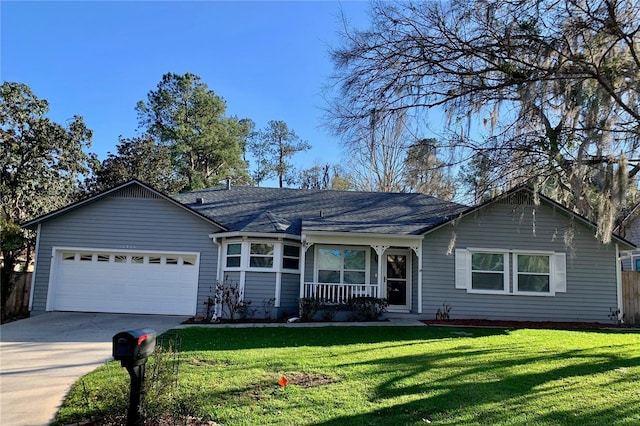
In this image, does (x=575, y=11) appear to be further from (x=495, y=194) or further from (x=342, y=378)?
(x=342, y=378)

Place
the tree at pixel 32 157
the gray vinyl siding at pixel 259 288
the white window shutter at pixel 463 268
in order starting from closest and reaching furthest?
the gray vinyl siding at pixel 259 288, the white window shutter at pixel 463 268, the tree at pixel 32 157

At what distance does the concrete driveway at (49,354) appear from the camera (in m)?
4.75

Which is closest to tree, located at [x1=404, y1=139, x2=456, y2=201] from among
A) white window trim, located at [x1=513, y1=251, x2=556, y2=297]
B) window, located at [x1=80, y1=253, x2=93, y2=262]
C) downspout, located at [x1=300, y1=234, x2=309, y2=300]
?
downspout, located at [x1=300, y1=234, x2=309, y2=300]

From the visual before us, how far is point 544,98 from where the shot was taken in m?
7.71

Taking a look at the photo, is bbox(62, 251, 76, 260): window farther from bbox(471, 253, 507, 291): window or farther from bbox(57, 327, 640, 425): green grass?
bbox(471, 253, 507, 291): window

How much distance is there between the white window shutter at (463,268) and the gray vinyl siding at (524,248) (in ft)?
0.49

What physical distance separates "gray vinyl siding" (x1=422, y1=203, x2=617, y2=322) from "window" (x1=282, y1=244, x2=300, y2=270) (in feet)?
12.9

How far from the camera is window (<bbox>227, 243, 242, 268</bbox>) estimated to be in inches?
505

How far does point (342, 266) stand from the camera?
13.6 metres

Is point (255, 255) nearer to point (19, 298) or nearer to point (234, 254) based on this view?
point (234, 254)

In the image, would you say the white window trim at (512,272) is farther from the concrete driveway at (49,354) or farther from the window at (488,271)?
the concrete driveway at (49,354)

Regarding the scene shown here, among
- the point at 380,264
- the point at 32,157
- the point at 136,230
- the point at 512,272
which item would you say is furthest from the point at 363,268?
the point at 32,157

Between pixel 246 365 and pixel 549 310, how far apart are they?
10.5 meters

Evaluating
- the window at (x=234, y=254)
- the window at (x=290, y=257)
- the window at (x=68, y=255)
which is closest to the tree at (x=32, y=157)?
the window at (x=68, y=255)
